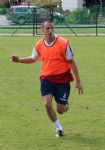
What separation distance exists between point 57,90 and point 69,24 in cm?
4299

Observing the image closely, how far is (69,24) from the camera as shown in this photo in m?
51.8

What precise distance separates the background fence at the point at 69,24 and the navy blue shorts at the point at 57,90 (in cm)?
3555

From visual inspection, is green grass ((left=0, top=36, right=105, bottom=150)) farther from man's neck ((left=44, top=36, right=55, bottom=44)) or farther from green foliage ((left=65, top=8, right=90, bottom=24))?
green foliage ((left=65, top=8, right=90, bottom=24))

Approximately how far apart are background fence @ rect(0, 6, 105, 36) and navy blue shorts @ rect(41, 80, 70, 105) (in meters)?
35.5

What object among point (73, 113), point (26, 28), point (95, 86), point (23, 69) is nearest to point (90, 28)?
point (26, 28)

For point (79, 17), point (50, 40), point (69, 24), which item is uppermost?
point (50, 40)

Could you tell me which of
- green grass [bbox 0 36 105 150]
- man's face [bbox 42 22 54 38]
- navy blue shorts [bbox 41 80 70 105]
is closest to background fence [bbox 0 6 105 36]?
green grass [bbox 0 36 105 150]

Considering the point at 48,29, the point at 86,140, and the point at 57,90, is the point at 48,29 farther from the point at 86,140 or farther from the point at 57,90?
the point at 86,140

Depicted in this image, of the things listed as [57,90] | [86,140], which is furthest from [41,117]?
[86,140]

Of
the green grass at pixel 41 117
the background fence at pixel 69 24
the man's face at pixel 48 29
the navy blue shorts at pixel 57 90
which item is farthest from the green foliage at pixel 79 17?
the man's face at pixel 48 29

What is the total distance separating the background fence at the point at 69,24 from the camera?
46.7m

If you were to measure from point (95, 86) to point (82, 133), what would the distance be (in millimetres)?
6070

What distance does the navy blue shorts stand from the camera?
908 centimetres

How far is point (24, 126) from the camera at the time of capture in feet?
33.2
